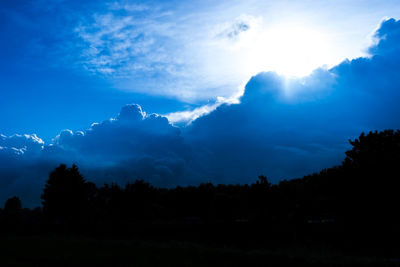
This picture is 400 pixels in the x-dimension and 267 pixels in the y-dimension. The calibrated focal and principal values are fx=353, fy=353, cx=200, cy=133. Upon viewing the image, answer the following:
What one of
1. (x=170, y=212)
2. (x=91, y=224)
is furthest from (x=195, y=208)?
(x=91, y=224)

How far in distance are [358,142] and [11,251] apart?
2587 cm

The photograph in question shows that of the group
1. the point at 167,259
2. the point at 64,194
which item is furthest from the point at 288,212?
the point at 64,194

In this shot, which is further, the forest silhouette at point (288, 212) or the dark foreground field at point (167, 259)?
the forest silhouette at point (288, 212)

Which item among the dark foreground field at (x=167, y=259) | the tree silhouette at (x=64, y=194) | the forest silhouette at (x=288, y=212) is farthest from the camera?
the tree silhouette at (x=64, y=194)

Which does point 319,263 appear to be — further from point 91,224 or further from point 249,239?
point 91,224

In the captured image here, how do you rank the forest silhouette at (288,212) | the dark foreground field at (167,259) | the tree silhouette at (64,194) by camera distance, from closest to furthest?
the dark foreground field at (167,259), the forest silhouette at (288,212), the tree silhouette at (64,194)

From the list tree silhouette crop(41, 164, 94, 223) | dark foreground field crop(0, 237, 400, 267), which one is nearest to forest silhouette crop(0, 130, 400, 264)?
tree silhouette crop(41, 164, 94, 223)

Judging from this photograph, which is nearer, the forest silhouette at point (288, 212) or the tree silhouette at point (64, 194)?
the forest silhouette at point (288, 212)

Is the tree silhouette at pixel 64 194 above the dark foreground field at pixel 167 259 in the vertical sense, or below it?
above

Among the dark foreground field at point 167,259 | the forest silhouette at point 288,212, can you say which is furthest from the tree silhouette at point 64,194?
the dark foreground field at point 167,259

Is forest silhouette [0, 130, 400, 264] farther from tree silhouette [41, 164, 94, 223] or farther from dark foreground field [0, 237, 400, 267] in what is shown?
dark foreground field [0, 237, 400, 267]

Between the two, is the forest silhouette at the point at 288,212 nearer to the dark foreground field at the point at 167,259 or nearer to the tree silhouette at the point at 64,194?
the tree silhouette at the point at 64,194

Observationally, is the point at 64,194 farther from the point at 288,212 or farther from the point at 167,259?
the point at 167,259

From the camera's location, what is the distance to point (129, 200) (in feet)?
167
